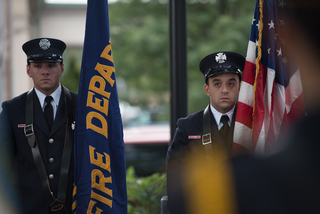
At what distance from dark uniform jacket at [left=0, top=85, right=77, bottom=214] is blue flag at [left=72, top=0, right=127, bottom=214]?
148 millimetres

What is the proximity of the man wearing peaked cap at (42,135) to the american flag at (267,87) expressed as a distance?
1296 mm

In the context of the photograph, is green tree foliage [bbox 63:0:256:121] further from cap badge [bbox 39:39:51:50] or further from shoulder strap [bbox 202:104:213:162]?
cap badge [bbox 39:39:51:50]

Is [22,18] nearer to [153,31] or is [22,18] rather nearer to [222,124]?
[153,31]

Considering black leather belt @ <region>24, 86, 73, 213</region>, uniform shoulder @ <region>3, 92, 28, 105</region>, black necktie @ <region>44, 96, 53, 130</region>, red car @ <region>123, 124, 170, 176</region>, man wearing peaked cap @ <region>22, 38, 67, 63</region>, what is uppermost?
man wearing peaked cap @ <region>22, 38, 67, 63</region>

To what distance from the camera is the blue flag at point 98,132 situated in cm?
282

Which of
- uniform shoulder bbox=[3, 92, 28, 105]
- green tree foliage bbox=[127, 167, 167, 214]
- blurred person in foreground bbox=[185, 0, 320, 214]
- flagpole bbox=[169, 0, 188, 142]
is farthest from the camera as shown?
green tree foliage bbox=[127, 167, 167, 214]

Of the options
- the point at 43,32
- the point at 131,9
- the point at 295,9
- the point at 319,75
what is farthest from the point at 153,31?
the point at 319,75

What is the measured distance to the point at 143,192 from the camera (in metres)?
4.99

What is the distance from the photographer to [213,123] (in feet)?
9.60

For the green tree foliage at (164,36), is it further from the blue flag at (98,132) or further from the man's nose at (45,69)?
the man's nose at (45,69)

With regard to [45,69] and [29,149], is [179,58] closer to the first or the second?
[45,69]

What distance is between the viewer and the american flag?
279cm

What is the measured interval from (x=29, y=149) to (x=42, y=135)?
0.14 metres

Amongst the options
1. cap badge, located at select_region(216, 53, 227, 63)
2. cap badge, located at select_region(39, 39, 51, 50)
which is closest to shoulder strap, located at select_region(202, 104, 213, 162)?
cap badge, located at select_region(216, 53, 227, 63)
